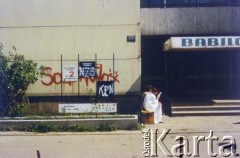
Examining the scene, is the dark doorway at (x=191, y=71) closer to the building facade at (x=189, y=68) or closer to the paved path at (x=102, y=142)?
the building facade at (x=189, y=68)

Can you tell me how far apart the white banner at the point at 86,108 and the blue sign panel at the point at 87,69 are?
206cm

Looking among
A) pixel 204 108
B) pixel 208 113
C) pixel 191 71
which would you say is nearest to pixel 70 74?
pixel 204 108

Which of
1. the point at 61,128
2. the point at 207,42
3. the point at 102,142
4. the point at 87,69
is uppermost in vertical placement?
the point at 207,42

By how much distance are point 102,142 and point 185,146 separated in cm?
248

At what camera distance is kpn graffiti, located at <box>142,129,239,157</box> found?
8836 millimetres

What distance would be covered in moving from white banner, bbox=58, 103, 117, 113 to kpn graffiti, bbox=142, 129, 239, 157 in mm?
1857

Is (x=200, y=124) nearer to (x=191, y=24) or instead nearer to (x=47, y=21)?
(x=191, y=24)

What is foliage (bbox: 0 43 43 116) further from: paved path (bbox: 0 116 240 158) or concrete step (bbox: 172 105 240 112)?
concrete step (bbox: 172 105 240 112)

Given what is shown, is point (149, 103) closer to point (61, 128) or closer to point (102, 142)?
point (102, 142)

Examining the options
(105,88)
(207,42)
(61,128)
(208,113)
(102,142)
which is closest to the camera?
(102,142)

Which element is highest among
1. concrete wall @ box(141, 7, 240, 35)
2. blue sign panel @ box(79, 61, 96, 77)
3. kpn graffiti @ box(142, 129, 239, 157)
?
concrete wall @ box(141, 7, 240, 35)

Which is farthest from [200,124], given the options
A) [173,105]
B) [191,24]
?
[191,24]

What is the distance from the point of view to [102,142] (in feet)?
33.6

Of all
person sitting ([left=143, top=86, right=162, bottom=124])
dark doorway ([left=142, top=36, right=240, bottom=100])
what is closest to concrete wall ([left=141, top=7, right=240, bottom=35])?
dark doorway ([left=142, top=36, right=240, bottom=100])
